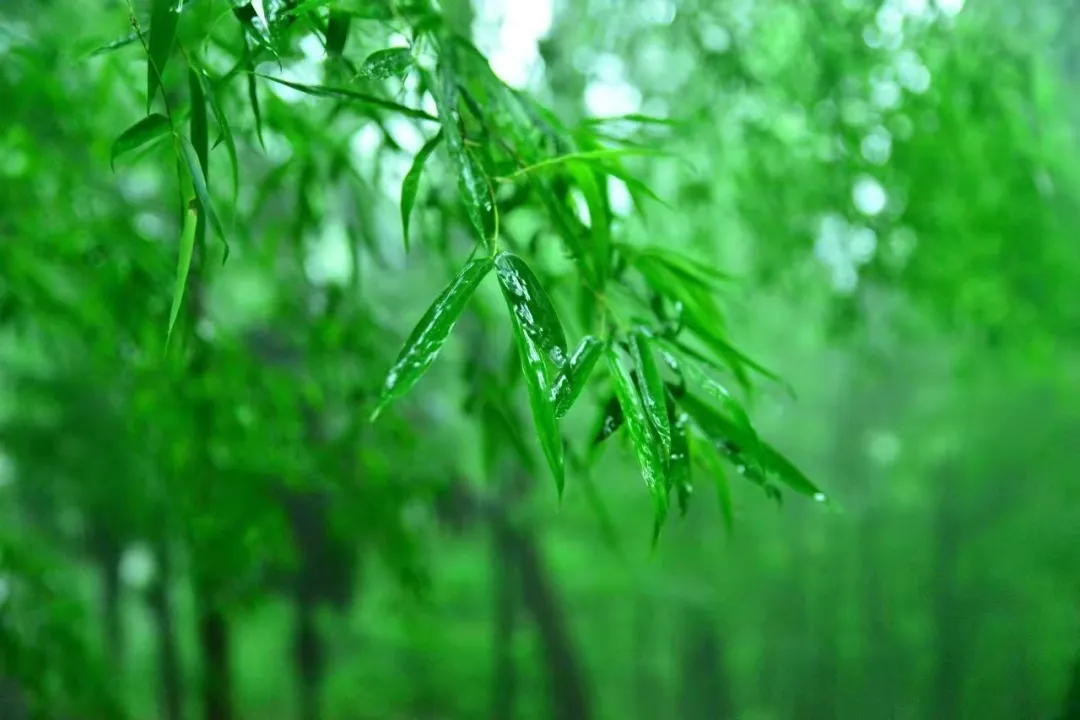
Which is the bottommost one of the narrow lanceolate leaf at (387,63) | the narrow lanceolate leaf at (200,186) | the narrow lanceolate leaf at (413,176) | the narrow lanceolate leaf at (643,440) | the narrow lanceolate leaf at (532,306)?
the narrow lanceolate leaf at (643,440)

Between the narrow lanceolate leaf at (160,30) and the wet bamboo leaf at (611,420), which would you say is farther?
the wet bamboo leaf at (611,420)

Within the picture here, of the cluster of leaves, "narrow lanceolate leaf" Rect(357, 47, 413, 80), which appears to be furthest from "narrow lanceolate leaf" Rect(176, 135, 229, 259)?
"narrow lanceolate leaf" Rect(357, 47, 413, 80)

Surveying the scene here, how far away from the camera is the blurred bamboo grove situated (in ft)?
2.52

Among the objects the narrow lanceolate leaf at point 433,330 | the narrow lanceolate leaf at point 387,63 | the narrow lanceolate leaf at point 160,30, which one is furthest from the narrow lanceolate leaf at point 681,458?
the narrow lanceolate leaf at point 160,30

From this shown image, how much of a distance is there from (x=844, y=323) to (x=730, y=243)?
2131 millimetres

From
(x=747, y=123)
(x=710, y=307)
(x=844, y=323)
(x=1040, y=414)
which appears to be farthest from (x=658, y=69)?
(x=1040, y=414)

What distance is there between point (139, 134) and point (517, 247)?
0.39 m

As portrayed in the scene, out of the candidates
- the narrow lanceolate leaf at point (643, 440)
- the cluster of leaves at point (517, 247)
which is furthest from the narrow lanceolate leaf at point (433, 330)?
the narrow lanceolate leaf at point (643, 440)

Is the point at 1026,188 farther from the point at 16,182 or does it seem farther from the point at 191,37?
the point at 16,182

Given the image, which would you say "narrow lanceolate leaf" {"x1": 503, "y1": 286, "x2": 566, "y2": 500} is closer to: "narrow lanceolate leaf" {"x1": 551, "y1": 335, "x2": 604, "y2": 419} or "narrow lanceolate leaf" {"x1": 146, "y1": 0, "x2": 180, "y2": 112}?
"narrow lanceolate leaf" {"x1": 551, "y1": 335, "x2": 604, "y2": 419}

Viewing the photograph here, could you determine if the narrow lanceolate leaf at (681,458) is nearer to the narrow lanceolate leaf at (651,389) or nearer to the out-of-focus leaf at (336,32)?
the narrow lanceolate leaf at (651,389)

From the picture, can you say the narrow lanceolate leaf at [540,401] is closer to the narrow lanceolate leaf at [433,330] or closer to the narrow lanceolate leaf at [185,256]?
the narrow lanceolate leaf at [433,330]

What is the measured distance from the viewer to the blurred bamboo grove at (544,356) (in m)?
0.77

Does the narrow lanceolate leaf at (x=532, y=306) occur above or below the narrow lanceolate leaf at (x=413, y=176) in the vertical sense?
below
